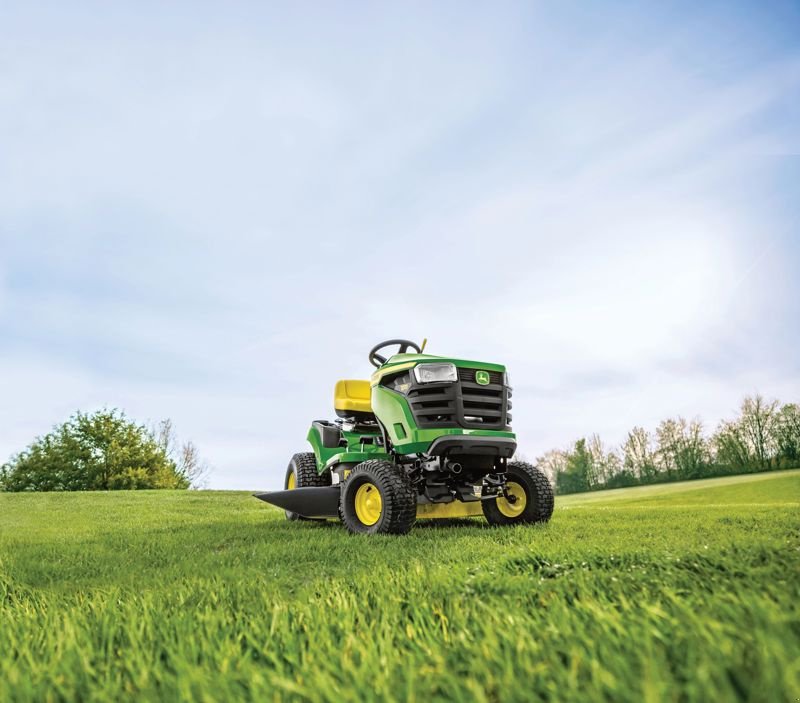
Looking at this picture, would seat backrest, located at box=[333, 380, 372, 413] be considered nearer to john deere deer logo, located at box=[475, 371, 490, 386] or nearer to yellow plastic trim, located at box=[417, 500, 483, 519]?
yellow plastic trim, located at box=[417, 500, 483, 519]

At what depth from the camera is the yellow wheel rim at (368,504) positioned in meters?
6.52

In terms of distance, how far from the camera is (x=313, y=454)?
8695mm

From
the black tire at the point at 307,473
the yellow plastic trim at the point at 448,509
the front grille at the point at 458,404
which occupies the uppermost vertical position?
the front grille at the point at 458,404

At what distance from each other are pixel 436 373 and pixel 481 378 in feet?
1.83

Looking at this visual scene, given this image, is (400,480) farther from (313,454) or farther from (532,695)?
(532,695)

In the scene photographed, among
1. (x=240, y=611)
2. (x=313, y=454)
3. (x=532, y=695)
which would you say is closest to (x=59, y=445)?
(x=313, y=454)

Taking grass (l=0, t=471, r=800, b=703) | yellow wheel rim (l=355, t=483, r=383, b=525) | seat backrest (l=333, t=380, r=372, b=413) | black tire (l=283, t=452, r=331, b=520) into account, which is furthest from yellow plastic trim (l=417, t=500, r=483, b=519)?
black tire (l=283, t=452, r=331, b=520)

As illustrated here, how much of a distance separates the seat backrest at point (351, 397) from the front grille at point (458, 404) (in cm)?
160

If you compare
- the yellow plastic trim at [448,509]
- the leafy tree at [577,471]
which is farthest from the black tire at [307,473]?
the leafy tree at [577,471]

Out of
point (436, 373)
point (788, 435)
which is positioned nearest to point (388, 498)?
point (436, 373)

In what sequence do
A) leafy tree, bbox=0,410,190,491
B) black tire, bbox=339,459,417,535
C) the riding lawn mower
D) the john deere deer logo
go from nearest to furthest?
black tire, bbox=339,459,417,535 → the riding lawn mower → the john deere deer logo → leafy tree, bbox=0,410,190,491

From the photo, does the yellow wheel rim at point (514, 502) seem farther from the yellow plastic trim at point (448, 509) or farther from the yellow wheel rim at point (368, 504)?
the yellow wheel rim at point (368, 504)

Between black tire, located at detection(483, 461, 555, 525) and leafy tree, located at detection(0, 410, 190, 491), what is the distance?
81.8 feet

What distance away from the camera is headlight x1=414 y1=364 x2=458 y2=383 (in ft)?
20.5
